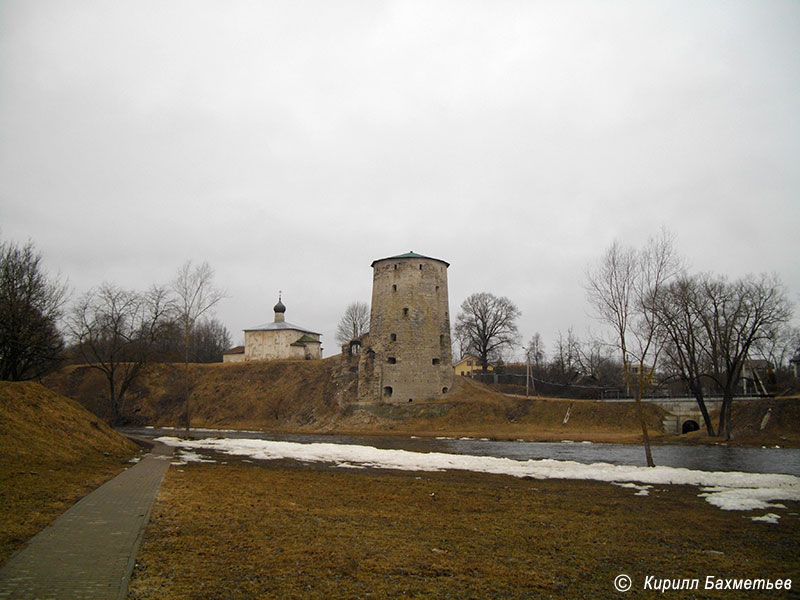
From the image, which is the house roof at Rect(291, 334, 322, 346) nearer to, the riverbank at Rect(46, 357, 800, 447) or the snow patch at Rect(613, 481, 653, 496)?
the riverbank at Rect(46, 357, 800, 447)

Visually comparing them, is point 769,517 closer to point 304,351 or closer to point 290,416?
point 290,416

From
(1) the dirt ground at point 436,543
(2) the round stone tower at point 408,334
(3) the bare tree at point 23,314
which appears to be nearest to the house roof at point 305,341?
(2) the round stone tower at point 408,334

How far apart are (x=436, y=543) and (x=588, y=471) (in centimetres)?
1079

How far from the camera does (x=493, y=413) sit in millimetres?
42719

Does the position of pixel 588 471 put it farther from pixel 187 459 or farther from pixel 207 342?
pixel 207 342

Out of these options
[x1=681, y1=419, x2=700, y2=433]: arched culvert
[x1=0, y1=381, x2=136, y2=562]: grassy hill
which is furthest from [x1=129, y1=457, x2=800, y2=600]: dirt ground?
[x1=681, y1=419, x2=700, y2=433]: arched culvert

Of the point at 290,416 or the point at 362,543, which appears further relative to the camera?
the point at 290,416

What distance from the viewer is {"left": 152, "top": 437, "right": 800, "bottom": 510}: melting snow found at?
40.7 feet

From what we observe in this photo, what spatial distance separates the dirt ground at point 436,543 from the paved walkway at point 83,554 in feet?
0.85

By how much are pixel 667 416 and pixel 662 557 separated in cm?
3490

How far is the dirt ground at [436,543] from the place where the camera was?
570 cm

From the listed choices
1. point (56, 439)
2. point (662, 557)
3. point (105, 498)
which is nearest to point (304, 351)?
point (56, 439)

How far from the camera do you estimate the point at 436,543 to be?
24.6 feet

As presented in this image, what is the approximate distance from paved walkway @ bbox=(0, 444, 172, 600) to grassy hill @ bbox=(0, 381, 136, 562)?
0.28 meters
